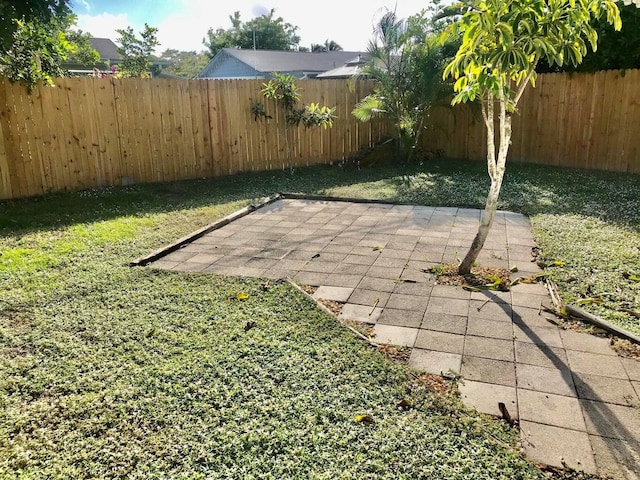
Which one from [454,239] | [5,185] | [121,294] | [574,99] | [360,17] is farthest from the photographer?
[360,17]

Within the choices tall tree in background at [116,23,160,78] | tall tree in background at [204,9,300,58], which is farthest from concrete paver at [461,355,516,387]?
tall tree in background at [204,9,300,58]

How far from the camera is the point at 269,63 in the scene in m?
25.0

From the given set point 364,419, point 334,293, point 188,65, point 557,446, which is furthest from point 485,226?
point 188,65

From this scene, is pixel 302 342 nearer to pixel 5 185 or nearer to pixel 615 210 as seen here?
pixel 615 210

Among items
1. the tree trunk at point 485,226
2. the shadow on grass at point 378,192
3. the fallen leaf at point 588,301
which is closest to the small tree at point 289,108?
the shadow on grass at point 378,192

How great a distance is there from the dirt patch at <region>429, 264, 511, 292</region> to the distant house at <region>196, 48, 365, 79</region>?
67.7ft

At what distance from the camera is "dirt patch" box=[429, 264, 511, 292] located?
3707 mm

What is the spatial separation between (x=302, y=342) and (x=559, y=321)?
1.67m

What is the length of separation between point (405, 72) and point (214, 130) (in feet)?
11.9

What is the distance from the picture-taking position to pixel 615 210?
5.82 meters

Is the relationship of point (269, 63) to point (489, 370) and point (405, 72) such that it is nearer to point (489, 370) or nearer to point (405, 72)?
point (405, 72)

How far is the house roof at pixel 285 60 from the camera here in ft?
80.7

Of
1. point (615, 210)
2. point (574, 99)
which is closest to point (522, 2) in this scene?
point (615, 210)

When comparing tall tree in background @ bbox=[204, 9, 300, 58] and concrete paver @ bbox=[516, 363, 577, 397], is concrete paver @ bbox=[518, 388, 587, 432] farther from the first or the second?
tall tree in background @ bbox=[204, 9, 300, 58]
